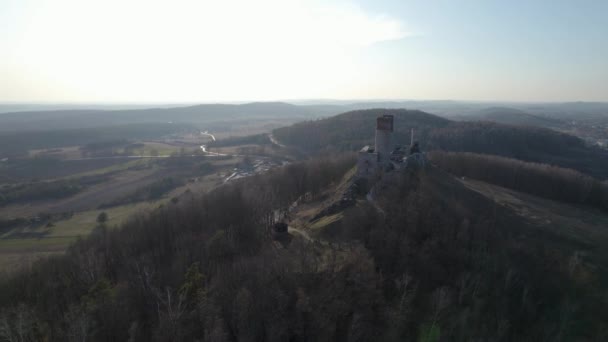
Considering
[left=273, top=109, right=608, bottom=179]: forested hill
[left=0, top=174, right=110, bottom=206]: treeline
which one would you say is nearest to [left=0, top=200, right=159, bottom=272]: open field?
[left=0, top=174, right=110, bottom=206]: treeline

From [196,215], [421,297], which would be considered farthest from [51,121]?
[421,297]

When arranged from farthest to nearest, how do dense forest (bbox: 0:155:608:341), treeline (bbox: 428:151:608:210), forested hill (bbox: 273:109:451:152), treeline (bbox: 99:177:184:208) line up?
forested hill (bbox: 273:109:451:152)
treeline (bbox: 99:177:184:208)
treeline (bbox: 428:151:608:210)
dense forest (bbox: 0:155:608:341)

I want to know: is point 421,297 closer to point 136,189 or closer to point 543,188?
point 543,188

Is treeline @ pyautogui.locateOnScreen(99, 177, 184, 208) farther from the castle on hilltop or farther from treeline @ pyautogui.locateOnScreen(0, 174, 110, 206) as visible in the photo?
the castle on hilltop

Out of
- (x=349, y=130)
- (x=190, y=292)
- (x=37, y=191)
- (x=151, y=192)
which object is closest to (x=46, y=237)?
(x=151, y=192)

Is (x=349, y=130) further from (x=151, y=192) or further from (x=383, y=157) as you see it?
(x=383, y=157)

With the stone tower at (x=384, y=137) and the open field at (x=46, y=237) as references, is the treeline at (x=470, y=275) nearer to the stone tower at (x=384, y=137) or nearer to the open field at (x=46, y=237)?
the stone tower at (x=384, y=137)

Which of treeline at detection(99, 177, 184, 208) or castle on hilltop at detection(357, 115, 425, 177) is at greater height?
castle on hilltop at detection(357, 115, 425, 177)
